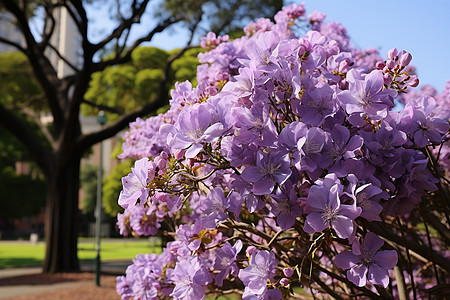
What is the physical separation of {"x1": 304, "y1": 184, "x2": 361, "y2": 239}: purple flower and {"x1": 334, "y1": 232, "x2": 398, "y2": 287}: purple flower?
0.63 feet

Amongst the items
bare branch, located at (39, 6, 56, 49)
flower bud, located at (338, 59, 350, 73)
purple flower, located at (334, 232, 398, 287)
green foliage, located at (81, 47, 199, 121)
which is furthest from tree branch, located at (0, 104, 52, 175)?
purple flower, located at (334, 232, 398, 287)

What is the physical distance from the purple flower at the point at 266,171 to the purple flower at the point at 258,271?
12.9 inches

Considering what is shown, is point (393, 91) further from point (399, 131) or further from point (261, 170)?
point (261, 170)

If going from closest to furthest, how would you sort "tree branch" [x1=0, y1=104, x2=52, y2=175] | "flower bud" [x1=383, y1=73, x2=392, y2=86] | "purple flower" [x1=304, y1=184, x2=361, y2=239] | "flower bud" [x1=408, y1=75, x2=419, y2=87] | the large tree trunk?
"purple flower" [x1=304, y1=184, x2=361, y2=239] < "flower bud" [x1=383, y1=73, x2=392, y2=86] < "flower bud" [x1=408, y1=75, x2=419, y2=87] < "tree branch" [x1=0, y1=104, x2=52, y2=175] < the large tree trunk

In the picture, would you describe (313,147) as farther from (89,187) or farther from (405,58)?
(89,187)

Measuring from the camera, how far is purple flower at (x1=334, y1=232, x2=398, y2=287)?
1.64m

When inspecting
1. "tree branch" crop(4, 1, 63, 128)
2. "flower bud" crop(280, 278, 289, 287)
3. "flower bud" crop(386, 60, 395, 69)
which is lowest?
"flower bud" crop(280, 278, 289, 287)

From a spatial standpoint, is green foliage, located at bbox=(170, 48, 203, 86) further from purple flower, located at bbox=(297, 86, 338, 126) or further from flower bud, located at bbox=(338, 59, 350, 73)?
purple flower, located at bbox=(297, 86, 338, 126)

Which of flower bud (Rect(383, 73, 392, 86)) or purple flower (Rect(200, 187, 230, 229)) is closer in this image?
purple flower (Rect(200, 187, 230, 229))

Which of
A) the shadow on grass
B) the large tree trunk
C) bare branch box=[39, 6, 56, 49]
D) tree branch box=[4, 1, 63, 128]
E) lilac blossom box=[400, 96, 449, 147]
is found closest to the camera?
lilac blossom box=[400, 96, 449, 147]

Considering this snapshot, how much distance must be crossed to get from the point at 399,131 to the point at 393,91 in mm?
151

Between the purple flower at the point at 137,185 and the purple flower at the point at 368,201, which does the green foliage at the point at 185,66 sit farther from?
the purple flower at the point at 368,201

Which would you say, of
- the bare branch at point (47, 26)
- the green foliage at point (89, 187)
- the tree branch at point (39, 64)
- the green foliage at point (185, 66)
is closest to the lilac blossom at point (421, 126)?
the tree branch at point (39, 64)

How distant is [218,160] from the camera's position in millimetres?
1845
